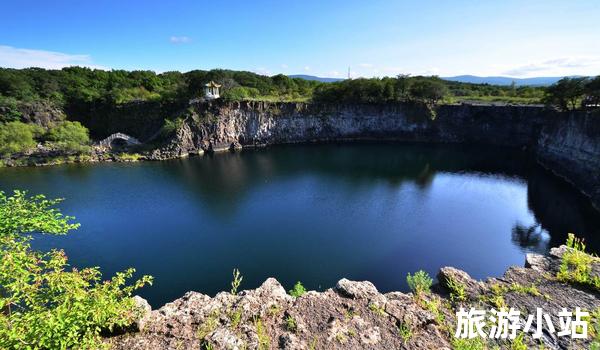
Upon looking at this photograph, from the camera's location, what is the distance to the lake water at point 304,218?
2023 centimetres

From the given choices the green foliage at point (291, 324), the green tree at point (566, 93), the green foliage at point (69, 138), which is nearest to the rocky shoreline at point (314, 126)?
the green foliage at point (69, 138)

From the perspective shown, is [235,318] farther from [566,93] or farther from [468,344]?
[566,93]

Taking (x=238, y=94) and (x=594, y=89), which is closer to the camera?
(x=594, y=89)

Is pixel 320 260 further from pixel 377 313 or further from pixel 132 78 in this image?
pixel 132 78

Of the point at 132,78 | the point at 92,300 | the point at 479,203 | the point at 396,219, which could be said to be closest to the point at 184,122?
the point at 132,78

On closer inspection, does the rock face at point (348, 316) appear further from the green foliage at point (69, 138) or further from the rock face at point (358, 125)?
the green foliage at point (69, 138)

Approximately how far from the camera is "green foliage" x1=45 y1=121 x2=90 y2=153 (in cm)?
4934

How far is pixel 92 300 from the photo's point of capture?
727 centimetres

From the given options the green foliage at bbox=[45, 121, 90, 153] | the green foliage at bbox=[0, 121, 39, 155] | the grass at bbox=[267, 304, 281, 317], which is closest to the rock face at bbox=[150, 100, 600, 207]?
the green foliage at bbox=[45, 121, 90, 153]

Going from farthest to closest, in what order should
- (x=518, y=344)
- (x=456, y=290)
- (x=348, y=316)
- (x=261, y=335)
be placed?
1. (x=456, y=290)
2. (x=348, y=316)
3. (x=261, y=335)
4. (x=518, y=344)

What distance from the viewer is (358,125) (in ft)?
225

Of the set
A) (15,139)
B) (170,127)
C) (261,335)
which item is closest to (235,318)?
(261,335)

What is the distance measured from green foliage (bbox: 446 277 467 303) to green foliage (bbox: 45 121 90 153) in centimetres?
5647

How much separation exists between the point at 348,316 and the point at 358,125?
6200 centimetres
